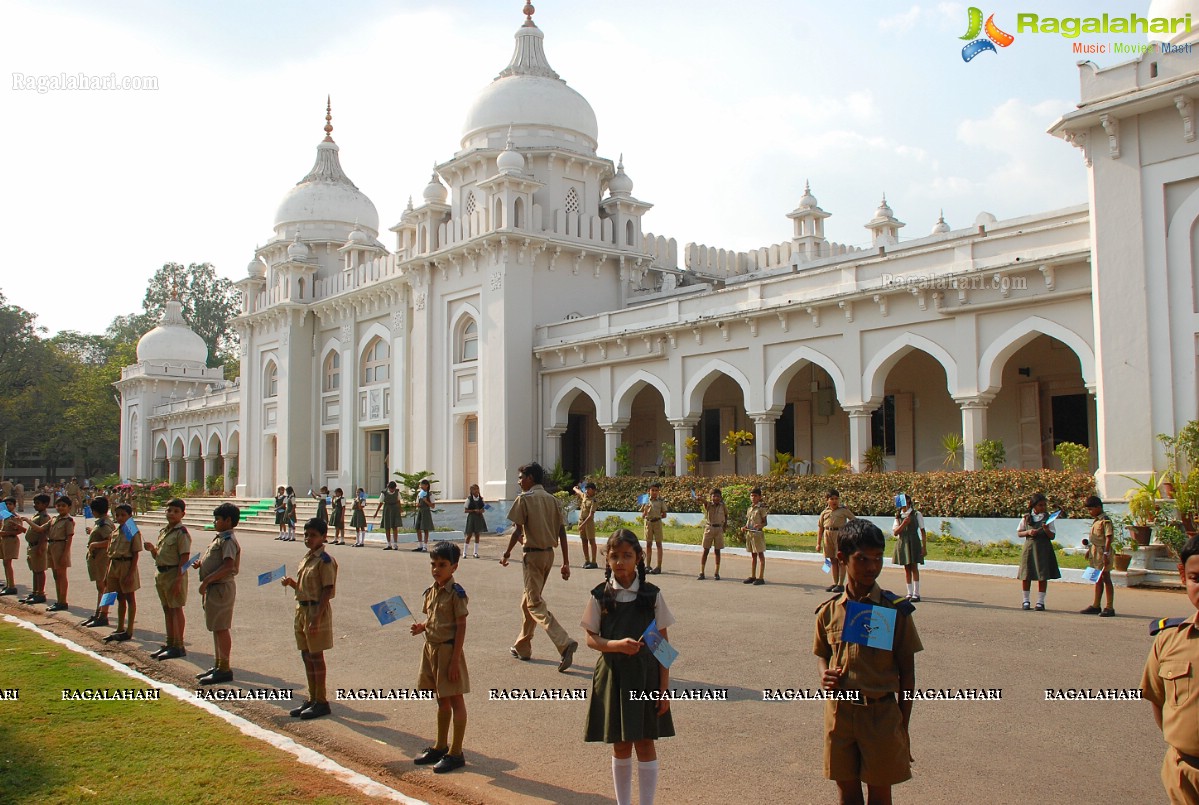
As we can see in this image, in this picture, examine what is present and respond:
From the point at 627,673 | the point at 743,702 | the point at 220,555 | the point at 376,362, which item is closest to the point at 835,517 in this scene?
the point at 743,702

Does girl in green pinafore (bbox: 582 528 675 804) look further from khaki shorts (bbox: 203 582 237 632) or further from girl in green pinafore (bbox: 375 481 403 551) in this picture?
girl in green pinafore (bbox: 375 481 403 551)

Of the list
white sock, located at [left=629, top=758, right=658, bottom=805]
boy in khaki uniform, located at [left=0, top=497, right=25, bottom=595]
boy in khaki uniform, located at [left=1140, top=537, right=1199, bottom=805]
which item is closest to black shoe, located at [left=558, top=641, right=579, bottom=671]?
white sock, located at [left=629, top=758, right=658, bottom=805]

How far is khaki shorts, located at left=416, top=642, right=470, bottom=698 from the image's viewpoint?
550cm

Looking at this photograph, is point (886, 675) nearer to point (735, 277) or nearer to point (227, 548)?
point (227, 548)

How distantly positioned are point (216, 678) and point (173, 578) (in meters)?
1.28

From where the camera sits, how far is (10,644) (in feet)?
30.1

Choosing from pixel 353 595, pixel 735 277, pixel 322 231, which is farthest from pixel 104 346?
pixel 353 595

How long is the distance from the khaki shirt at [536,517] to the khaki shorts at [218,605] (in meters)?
2.39

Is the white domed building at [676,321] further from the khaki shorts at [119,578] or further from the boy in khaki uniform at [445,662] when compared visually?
the khaki shorts at [119,578]

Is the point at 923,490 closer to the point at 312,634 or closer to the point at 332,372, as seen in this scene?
the point at 312,634

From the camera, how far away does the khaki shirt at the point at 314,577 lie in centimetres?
649

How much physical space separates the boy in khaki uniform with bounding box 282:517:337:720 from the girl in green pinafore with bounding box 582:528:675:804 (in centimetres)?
270

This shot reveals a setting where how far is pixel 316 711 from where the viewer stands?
6605 mm

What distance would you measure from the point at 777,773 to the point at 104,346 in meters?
75.0
